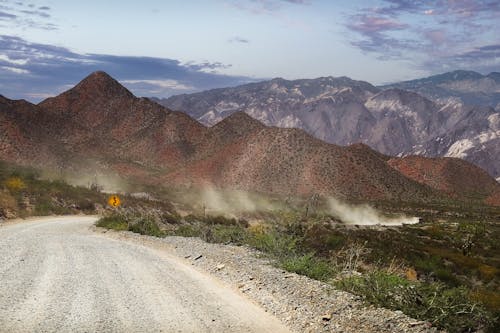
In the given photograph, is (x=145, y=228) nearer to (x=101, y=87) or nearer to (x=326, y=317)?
(x=326, y=317)

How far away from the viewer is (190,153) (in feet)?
Result: 467

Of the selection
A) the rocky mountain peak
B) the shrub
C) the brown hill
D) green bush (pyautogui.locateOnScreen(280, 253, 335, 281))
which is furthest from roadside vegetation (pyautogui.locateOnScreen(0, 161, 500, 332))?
the brown hill

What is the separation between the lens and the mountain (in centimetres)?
11100

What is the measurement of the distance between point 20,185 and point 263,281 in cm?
3973

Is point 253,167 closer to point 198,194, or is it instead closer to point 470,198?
point 198,194

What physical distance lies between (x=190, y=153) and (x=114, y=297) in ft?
434

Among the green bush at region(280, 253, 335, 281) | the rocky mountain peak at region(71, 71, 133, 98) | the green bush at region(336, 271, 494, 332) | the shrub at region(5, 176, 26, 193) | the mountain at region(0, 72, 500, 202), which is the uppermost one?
the rocky mountain peak at region(71, 71, 133, 98)

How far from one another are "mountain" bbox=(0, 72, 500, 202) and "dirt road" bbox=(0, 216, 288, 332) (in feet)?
304

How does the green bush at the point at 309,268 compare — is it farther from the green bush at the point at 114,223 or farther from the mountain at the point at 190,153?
the mountain at the point at 190,153

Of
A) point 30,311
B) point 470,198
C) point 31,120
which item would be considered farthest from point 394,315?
point 470,198

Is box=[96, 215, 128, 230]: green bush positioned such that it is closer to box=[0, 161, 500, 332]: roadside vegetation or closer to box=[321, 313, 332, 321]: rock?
box=[0, 161, 500, 332]: roadside vegetation

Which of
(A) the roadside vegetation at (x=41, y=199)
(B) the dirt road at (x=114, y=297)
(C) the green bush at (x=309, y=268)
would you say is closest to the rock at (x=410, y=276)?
(C) the green bush at (x=309, y=268)

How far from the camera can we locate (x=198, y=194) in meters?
97.3

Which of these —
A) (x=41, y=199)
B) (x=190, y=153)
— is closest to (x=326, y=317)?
(x=41, y=199)
